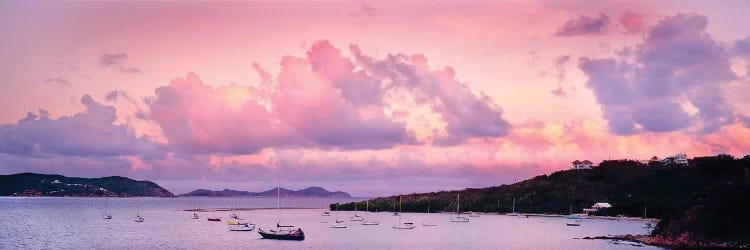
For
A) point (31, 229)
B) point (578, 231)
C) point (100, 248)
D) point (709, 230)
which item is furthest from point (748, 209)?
point (31, 229)

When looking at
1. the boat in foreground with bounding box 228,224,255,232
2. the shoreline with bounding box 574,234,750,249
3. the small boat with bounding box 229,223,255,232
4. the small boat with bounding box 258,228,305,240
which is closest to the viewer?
the shoreline with bounding box 574,234,750,249

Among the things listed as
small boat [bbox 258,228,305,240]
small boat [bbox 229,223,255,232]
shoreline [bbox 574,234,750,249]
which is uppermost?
shoreline [bbox 574,234,750,249]

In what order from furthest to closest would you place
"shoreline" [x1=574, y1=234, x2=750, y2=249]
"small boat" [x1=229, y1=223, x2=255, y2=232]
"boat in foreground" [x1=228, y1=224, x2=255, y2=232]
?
"boat in foreground" [x1=228, y1=224, x2=255, y2=232] < "small boat" [x1=229, y1=223, x2=255, y2=232] < "shoreline" [x1=574, y1=234, x2=750, y2=249]

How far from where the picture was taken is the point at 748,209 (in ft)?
303

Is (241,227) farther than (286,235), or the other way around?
(241,227)

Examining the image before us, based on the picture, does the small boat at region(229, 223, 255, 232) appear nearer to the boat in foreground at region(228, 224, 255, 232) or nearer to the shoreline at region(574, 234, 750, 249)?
the boat in foreground at region(228, 224, 255, 232)

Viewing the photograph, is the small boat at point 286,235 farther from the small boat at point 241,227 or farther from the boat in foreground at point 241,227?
the boat in foreground at point 241,227

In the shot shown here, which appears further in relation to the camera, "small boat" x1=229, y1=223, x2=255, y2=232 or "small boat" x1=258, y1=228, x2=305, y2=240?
"small boat" x1=229, y1=223, x2=255, y2=232

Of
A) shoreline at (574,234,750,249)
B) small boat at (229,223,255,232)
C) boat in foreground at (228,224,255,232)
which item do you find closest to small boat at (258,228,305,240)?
small boat at (229,223,255,232)

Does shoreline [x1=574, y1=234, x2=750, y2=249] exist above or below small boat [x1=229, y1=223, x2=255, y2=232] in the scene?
above

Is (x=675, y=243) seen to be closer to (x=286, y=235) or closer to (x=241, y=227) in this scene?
(x=286, y=235)

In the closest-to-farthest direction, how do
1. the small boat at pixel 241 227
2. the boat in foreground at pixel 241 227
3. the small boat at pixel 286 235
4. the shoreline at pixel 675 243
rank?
the shoreline at pixel 675 243 → the small boat at pixel 286 235 → the small boat at pixel 241 227 → the boat in foreground at pixel 241 227

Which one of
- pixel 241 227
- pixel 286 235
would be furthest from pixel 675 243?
pixel 241 227

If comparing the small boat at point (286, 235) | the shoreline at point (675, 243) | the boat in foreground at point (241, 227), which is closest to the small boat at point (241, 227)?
the boat in foreground at point (241, 227)
